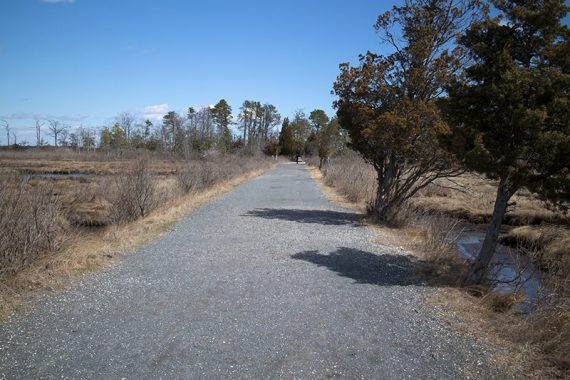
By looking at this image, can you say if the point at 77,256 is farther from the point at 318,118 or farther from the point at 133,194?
the point at 318,118

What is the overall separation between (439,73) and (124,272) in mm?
9889

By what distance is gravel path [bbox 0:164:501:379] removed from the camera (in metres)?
3.65

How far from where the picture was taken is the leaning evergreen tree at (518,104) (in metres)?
→ 4.97

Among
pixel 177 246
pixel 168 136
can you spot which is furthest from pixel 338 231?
pixel 168 136

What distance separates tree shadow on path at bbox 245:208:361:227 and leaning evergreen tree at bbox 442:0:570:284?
6545 mm

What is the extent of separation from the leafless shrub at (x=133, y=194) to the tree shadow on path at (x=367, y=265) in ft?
21.8

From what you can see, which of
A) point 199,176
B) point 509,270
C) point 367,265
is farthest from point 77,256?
point 199,176

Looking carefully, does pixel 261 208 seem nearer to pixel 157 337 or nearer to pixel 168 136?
pixel 157 337

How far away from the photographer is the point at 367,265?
24.4 ft

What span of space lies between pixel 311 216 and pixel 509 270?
575 centimetres

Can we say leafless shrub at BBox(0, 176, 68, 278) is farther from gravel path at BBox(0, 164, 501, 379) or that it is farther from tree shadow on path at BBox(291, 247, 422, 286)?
tree shadow on path at BBox(291, 247, 422, 286)

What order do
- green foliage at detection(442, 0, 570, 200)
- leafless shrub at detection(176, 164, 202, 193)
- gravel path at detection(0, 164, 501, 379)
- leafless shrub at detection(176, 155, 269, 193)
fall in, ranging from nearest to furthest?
gravel path at detection(0, 164, 501, 379)
green foliage at detection(442, 0, 570, 200)
leafless shrub at detection(176, 164, 202, 193)
leafless shrub at detection(176, 155, 269, 193)

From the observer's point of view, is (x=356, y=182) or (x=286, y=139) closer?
(x=356, y=182)

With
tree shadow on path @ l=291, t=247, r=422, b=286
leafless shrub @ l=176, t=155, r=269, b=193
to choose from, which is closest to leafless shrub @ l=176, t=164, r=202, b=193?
leafless shrub @ l=176, t=155, r=269, b=193
